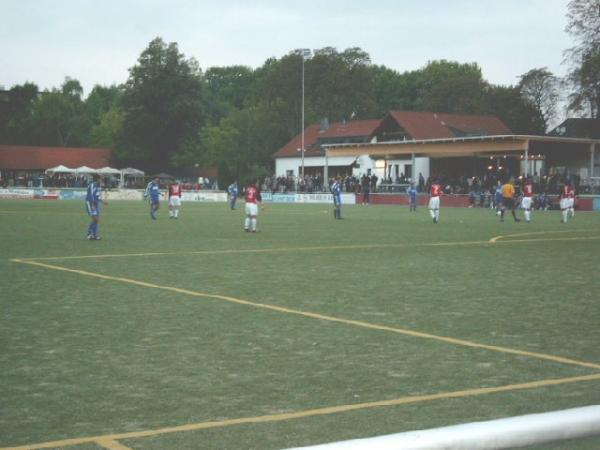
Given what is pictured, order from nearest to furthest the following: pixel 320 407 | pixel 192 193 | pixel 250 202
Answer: pixel 320 407 → pixel 250 202 → pixel 192 193

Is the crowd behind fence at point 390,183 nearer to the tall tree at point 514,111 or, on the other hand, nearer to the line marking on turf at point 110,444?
the tall tree at point 514,111

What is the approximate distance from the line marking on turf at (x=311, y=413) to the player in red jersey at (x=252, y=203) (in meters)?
20.0

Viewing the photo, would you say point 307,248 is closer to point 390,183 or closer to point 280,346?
point 280,346

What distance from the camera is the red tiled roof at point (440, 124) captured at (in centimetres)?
8006

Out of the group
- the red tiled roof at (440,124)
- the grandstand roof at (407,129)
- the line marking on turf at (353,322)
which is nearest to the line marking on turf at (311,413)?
the line marking on turf at (353,322)

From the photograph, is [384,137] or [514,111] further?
[514,111]

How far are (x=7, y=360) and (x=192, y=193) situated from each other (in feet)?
211

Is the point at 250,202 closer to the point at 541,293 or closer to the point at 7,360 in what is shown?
the point at 541,293

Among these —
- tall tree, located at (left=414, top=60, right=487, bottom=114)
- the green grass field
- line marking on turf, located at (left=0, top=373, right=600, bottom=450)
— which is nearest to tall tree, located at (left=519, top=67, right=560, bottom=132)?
tall tree, located at (left=414, top=60, right=487, bottom=114)

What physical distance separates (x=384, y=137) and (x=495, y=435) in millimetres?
81792

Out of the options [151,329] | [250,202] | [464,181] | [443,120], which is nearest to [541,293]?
[151,329]

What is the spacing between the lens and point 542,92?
9606cm

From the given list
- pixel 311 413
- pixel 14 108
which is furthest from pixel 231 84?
pixel 311 413

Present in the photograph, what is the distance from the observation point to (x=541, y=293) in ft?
40.9
